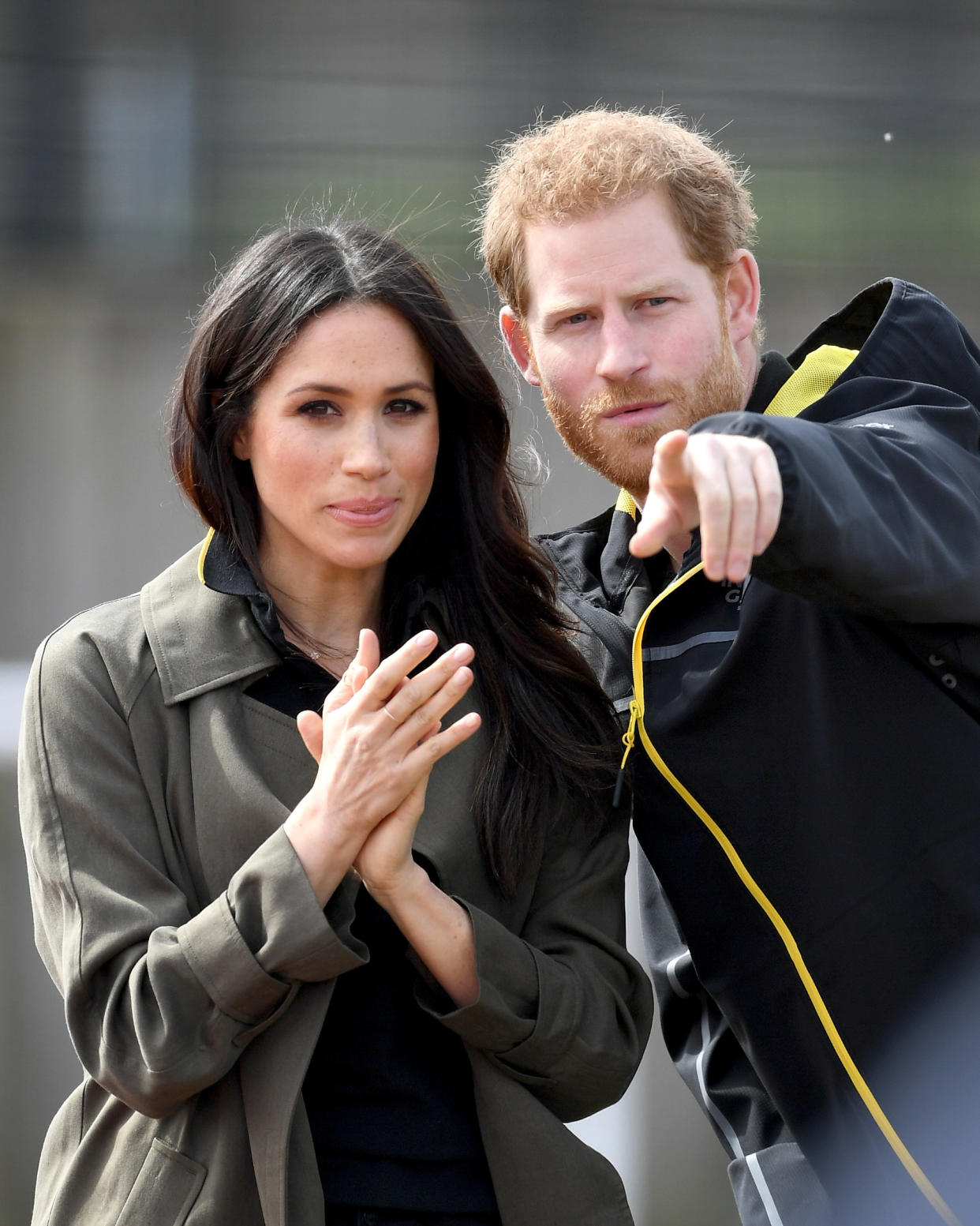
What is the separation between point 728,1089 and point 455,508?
80cm

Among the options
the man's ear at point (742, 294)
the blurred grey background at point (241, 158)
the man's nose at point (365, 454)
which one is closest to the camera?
the man's nose at point (365, 454)

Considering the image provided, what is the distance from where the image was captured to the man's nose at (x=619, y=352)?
71.2 inches

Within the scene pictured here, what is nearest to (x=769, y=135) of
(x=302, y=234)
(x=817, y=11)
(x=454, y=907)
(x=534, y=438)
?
(x=817, y=11)

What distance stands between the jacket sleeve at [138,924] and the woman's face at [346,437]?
31 centimetres

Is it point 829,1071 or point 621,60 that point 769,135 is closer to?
point 621,60

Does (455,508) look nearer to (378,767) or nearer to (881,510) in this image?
(378,767)

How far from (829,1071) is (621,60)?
1650 millimetres

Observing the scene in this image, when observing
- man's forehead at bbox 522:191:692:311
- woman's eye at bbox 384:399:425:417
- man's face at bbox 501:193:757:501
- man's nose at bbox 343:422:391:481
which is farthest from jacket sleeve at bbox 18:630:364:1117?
man's forehead at bbox 522:191:692:311

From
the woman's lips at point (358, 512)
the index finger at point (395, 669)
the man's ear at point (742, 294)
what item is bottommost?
the index finger at point (395, 669)

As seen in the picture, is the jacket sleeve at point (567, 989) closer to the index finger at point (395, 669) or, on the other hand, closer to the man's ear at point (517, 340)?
the index finger at point (395, 669)

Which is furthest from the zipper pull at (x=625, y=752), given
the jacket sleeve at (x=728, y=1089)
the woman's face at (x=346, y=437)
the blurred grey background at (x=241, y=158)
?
the blurred grey background at (x=241, y=158)

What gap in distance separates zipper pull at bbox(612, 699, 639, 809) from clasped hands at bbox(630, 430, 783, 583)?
0.49m

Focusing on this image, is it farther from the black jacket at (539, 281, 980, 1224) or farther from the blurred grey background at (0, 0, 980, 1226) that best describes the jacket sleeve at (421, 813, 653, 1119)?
the blurred grey background at (0, 0, 980, 1226)

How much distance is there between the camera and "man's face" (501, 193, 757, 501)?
1.83 meters
